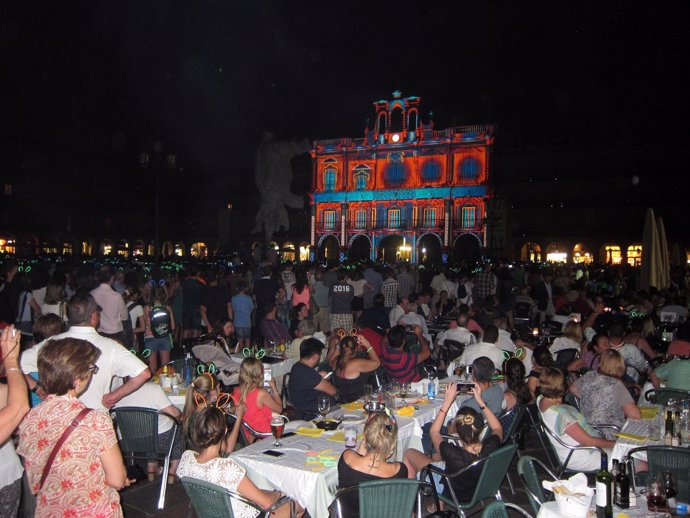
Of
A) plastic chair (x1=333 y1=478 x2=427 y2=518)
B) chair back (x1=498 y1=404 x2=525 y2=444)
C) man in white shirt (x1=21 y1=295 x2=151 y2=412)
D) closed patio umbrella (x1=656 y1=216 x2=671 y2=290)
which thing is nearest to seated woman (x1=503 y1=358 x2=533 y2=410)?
chair back (x1=498 y1=404 x2=525 y2=444)

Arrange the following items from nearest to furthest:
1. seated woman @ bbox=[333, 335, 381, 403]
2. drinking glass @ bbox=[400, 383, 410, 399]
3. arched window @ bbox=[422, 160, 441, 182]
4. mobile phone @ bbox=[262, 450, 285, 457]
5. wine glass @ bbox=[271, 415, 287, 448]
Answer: mobile phone @ bbox=[262, 450, 285, 457]
wine glass @ bbox=[271, 415, 287, 448]
drinking glass @ bbox=[400, 383, 410, 399]
seated woman @ bbox=[333, 335, 381, 403]
arched window @ bbox=[422, 160, 441, 182]

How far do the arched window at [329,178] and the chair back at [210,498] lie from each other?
152 ft

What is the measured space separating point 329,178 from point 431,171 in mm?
8837

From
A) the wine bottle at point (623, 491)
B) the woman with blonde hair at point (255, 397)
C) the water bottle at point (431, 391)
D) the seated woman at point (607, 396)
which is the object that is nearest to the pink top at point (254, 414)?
the woman with blonde hair at point (255, 397)

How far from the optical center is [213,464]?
363 cm

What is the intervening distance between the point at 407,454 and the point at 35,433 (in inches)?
119

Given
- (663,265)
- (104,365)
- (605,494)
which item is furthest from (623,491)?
(663,265)

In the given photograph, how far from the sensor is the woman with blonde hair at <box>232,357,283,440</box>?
5.28 metres

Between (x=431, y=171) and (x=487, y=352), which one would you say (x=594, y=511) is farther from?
(x=431, y=171)

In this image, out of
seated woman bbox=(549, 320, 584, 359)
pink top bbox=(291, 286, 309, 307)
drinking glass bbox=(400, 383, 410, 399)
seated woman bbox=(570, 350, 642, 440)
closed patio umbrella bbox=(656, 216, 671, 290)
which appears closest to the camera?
seated woman bbox=(570, 350, 642, 440)

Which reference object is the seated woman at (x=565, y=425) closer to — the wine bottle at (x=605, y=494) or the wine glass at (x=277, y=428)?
the wine bottle at (x=605, y=494)

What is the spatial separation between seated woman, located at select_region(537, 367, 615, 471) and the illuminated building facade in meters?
37.0

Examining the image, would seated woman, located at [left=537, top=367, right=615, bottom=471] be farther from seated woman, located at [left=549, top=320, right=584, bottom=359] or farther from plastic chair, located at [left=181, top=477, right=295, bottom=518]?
seated woman, located at [left=549, top=320, right=584, bottom=359]

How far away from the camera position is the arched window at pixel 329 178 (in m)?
49.2
